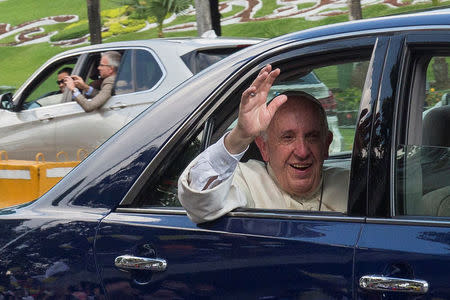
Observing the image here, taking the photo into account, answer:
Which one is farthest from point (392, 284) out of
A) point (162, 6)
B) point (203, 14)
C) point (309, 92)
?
point (162, 6)

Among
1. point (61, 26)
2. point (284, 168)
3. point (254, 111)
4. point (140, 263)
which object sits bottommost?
point (61, 26)

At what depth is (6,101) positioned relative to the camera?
10195 mm

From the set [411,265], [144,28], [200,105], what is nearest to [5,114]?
[200,105]

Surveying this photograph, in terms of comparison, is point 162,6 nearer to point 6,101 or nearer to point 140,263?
point 6,101

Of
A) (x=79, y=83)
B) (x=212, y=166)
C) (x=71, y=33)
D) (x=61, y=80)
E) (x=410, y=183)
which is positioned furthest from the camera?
(x=71, y=33)

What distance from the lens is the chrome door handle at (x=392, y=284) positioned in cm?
229

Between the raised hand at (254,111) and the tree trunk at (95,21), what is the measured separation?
→ 19989 millimetres

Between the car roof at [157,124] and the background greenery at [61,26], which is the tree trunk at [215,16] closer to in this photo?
the car roof at [157,124]

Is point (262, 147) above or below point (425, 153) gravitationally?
below

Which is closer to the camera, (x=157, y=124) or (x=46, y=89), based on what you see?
(x=157, y=124)

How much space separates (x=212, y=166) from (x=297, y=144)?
47 centimetres

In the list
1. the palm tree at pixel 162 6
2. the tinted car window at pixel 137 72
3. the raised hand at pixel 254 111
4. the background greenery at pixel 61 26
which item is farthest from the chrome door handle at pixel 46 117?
the background greenery at pixel 61 26

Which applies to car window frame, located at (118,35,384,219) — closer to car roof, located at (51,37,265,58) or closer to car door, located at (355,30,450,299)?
car door, located at (355,30,450,299)

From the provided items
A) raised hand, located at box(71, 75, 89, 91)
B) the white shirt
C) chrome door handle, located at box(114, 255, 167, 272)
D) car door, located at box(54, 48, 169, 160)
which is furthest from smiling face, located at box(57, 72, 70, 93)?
chrome door handle, located at box(114, 255, 167, 272)
